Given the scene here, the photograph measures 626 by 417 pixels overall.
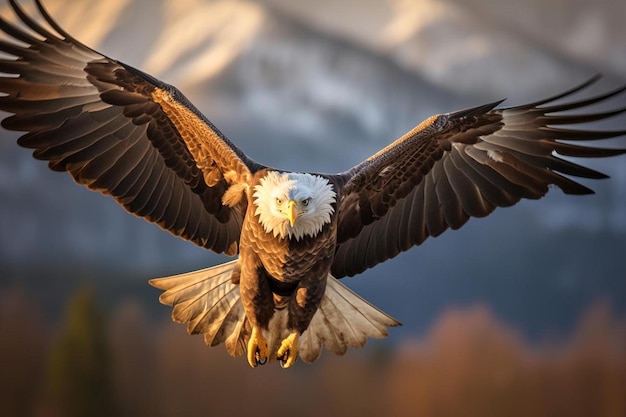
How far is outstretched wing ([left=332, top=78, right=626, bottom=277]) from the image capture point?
9.53ft

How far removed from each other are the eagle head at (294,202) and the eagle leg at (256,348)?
1.49 feet

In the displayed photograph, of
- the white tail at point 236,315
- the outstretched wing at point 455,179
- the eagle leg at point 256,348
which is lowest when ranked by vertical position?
the eagle leg at point 256,348

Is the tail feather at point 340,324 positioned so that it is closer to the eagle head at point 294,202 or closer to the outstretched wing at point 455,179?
the outstretched wing at point 455,179

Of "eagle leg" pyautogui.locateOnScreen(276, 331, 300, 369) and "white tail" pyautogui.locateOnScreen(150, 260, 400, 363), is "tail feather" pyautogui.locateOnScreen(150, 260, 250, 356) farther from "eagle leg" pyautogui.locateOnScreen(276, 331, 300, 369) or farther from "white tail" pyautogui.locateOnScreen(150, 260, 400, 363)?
"eagle leg" pyautogui.locateOnScreen(276, 331, 300, 369)

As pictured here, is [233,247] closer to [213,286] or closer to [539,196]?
[213,286]

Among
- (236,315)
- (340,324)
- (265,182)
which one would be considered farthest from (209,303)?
(265,182)

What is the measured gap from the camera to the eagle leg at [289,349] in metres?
2.81

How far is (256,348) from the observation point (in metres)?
2.80

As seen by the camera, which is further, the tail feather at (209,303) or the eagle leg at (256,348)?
the tail feather at (209,303)

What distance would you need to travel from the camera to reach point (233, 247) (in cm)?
305

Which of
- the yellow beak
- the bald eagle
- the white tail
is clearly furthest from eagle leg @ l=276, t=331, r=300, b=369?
the yellow beak

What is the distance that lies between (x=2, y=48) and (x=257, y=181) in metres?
0.99

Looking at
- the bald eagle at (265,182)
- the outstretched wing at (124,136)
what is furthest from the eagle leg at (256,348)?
the outstretched wing at (124,136)

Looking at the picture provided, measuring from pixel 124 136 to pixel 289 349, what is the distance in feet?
3.40
